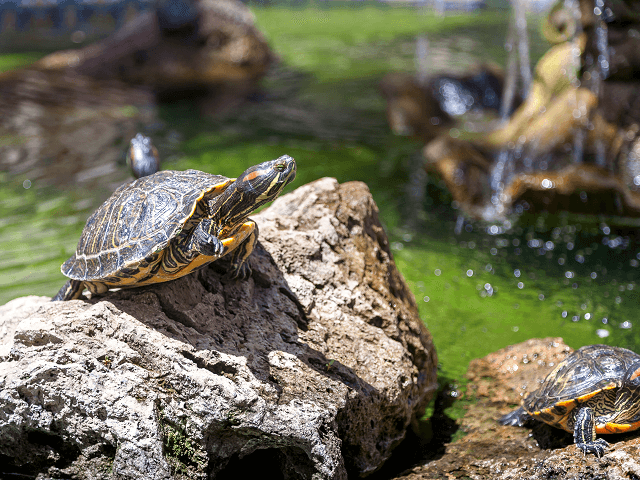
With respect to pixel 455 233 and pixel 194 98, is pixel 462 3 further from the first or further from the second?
pixel 455 233

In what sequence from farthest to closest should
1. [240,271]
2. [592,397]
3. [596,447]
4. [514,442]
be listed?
1. [514,442]
2. [240,271]
3. [592,397]
4. [596,447]

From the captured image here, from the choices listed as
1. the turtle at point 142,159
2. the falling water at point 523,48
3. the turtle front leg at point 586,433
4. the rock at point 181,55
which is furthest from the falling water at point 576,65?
the rock at point 181,55

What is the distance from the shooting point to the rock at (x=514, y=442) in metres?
2.45

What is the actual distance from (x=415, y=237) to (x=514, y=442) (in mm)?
3388

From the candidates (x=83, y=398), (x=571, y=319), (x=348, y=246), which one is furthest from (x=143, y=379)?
(x=571, y=319)

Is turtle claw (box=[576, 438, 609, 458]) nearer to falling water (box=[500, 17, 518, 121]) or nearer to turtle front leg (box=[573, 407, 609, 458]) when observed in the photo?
turtle front leg (box=[573, 407, 609, 458])

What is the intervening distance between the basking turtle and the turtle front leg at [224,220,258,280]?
168cm

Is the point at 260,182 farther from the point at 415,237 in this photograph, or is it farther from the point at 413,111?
the point at 413,111

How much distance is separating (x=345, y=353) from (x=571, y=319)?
2625 mm

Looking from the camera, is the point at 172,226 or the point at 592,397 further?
the point at 592,397

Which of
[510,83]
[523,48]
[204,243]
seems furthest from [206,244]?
[523,48]

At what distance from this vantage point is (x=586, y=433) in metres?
2.58

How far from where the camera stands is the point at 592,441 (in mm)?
2561

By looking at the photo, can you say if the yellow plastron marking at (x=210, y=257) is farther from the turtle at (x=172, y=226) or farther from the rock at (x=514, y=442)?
the rock at (x=514, y=442)
